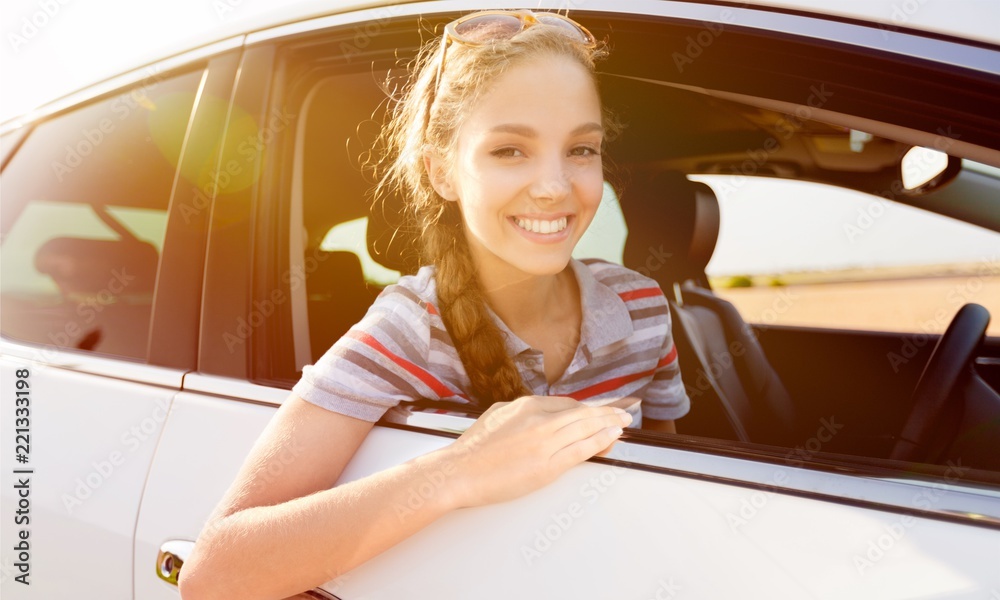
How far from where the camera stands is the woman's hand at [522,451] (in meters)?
1.00

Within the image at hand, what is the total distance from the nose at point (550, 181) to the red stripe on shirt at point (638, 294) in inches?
16.0

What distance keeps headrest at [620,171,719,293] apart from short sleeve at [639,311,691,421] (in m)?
0.91

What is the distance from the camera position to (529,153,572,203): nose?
51.2 inches

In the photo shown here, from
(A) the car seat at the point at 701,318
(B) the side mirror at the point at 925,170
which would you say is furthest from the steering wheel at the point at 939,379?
(A) the car seat at the point at 701,318

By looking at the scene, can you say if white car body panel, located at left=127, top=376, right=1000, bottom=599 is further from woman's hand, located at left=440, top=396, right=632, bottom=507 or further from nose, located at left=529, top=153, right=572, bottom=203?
nose, located at left=529, top=153, right=572, bottom=203

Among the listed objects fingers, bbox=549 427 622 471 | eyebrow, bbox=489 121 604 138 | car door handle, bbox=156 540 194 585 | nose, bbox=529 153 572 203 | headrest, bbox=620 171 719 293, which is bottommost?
car door handle, bbox=156 540 194 585

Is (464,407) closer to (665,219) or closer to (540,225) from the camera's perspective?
(540,225)

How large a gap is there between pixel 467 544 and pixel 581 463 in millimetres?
196

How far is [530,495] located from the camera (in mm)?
1015

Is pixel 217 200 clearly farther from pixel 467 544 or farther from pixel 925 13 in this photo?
pixel 925 13

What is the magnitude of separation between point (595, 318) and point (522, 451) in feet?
1.91

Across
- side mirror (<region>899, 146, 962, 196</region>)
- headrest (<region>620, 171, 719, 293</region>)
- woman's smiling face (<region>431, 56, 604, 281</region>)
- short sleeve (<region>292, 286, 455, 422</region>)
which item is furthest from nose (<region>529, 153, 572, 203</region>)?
headrest (<region>620, 171, 719, 293</region>)

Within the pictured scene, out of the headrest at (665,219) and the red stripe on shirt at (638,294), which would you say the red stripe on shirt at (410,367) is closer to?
the red stripe on shirt at (638,294)

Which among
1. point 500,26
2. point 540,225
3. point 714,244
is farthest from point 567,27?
point 714,244
